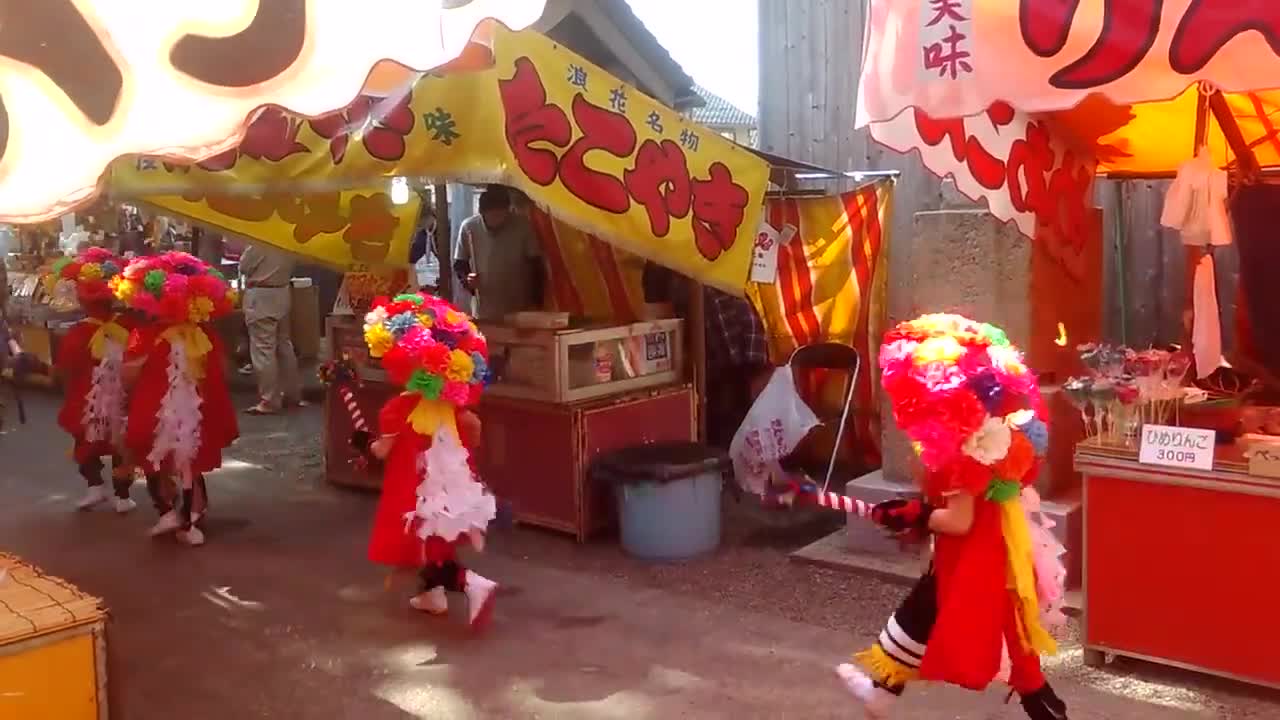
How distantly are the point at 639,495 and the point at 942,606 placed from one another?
285 cm

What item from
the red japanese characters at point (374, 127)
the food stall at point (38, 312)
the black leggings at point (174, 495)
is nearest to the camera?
the red japanese characters at point (374, 127)

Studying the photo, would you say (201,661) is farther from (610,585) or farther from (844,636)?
(844,636)

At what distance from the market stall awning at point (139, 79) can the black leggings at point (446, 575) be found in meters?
2.98

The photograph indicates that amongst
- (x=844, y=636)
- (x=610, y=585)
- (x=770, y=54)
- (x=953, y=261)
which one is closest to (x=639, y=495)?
(x=610, y=585)

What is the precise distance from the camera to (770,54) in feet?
32.0

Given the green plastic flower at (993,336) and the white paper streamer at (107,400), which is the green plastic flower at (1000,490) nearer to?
the green plastic flower at (993,336)

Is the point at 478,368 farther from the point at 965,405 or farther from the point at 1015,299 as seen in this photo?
the point at 1015,299

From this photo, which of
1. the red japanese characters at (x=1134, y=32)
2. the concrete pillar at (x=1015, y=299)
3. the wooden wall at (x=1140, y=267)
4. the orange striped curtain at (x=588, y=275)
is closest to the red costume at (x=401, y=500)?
the concrete pillar at (x=1015, y=299)

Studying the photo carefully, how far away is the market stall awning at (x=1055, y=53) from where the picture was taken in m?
3.88

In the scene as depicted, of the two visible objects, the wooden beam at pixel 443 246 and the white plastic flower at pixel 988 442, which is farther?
the wooden beam at pixel 443 246

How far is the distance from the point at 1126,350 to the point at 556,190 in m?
2.80

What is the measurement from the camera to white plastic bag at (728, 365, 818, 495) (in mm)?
7469

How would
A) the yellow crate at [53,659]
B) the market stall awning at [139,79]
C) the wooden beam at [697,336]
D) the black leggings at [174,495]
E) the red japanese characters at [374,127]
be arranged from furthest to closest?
1. the wooden beam at [697,336]
2. the black leggings at [174,495]
3. the red japanese characters at [374,127]
4. the yellow crate at [53,659]
5. the market stall awning at [139,79]

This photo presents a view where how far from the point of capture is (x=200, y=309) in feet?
22.5
